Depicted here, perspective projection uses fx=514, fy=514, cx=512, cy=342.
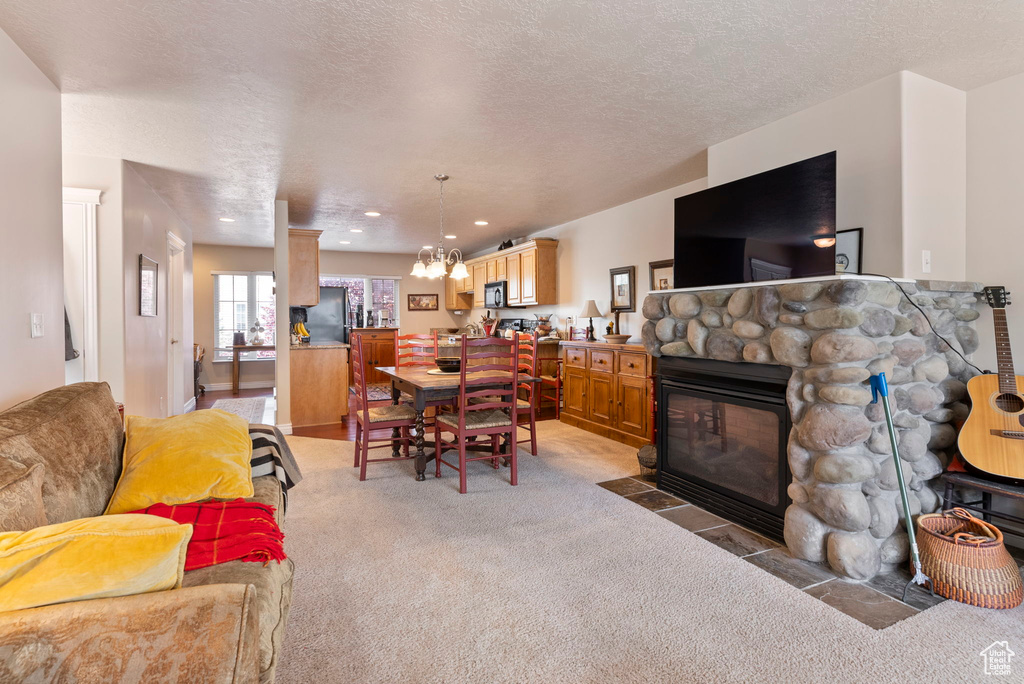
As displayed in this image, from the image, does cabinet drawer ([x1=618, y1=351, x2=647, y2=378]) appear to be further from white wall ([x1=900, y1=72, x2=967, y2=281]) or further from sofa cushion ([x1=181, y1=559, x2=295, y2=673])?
sofa cushion ([x1=181, y1=559, x2=295, y2=673])

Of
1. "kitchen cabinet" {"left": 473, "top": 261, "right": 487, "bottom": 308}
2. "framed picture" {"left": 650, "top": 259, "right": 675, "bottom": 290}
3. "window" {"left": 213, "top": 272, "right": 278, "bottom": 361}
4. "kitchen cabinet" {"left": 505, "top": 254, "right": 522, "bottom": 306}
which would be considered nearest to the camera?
"framed picture" {"left": 650, "top": 259, "right": 675, "bottom": 290}

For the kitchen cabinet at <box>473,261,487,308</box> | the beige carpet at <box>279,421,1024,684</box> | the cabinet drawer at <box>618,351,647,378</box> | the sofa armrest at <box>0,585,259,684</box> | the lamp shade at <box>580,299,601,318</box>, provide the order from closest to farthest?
the sofa armrest at <box>0,585,259,684</box> → the beige carpet at <box>279,421,1024,684</box> → the cabinet drawer at <box>618,351,647,378</box> → the lamp shade at <box>580,299,601,318</box> → the kitchen cabinet at <box>473,261,487,308</box>

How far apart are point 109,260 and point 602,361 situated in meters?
4.18

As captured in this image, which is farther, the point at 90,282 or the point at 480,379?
the point at 90,282

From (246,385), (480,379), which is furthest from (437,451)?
(246,385)

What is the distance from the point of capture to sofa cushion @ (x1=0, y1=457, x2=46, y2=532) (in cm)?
112

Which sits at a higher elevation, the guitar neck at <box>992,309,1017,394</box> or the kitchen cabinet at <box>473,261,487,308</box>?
the kitchen cabinet at <box>473,261,487,308</box>

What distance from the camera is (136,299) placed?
4.30 meters

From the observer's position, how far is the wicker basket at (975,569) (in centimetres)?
209

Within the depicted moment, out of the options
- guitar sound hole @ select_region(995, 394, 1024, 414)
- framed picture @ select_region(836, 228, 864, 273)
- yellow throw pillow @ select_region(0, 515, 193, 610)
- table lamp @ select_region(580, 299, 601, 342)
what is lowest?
yellow throw pillow @ select_region(0, 515, 193, 610)

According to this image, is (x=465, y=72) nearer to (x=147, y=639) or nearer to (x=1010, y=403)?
(x=147, y=639)

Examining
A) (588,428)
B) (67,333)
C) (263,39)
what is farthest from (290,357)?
(263,39)

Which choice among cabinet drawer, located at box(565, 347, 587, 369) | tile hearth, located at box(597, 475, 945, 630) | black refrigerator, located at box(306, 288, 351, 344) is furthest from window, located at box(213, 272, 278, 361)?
tile hearth, located at box(597, 475, 945, 630)

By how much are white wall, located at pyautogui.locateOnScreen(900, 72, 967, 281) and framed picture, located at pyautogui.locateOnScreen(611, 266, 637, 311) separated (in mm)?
2712
